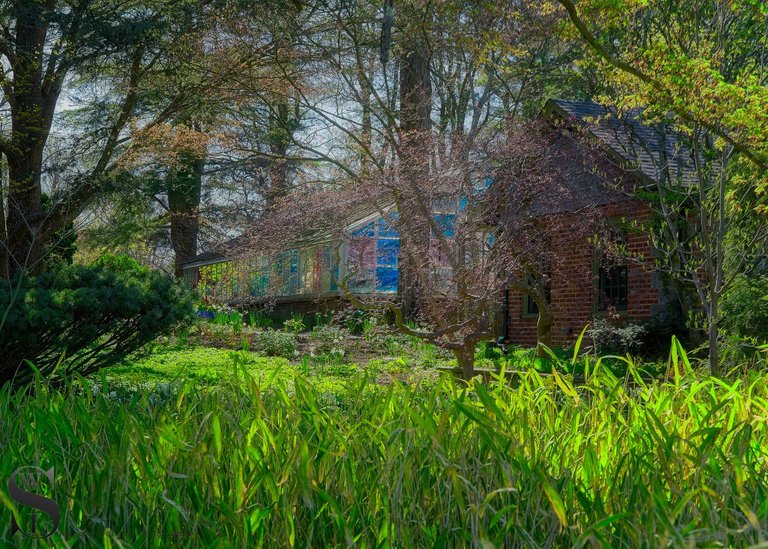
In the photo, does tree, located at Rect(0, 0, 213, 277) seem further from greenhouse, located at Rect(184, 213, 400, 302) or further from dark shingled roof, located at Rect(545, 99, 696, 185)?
dark shingled roof, located at Rect(545, 99, 696, 185)

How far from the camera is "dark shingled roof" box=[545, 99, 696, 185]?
12.4m

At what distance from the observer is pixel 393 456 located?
8.30 ft

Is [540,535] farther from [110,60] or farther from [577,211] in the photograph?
[110,60]

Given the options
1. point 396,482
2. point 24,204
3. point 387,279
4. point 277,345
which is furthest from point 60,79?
point 396,482

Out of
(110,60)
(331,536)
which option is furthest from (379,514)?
(110,60)

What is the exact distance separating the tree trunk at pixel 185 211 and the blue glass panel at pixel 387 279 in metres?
6.80

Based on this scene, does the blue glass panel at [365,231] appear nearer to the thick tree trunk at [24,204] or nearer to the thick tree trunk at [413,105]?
the thick tree trunk at [413,105]

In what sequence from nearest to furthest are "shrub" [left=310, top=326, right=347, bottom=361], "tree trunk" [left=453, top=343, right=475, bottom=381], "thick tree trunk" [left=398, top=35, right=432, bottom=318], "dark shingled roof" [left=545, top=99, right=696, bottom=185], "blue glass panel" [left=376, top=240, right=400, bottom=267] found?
"tree trunk" [left=453, top=343, right=475, bottom=381] < "dark shingled roof" [left=545, top=99, right=696, bottom=185] < "shrub" [left=310, top=326, right=347, bottom=361] < "thick tree trunk" [left=398, top=35, right=432, bottom=318] < "blue glass panel" [left=376, top=240, right=400, bottom=267]

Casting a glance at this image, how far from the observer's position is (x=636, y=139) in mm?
13406

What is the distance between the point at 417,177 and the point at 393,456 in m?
13.0

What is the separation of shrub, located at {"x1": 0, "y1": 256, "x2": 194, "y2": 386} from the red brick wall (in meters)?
7.69

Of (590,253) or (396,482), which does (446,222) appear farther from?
(396,482)

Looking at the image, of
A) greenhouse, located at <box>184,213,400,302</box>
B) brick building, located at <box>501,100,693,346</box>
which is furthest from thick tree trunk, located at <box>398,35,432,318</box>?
brick building, located at <box>501,100,693,346</box>

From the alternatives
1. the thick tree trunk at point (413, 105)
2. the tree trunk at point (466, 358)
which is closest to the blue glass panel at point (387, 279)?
the thick tree trunk at point (413, 105)
